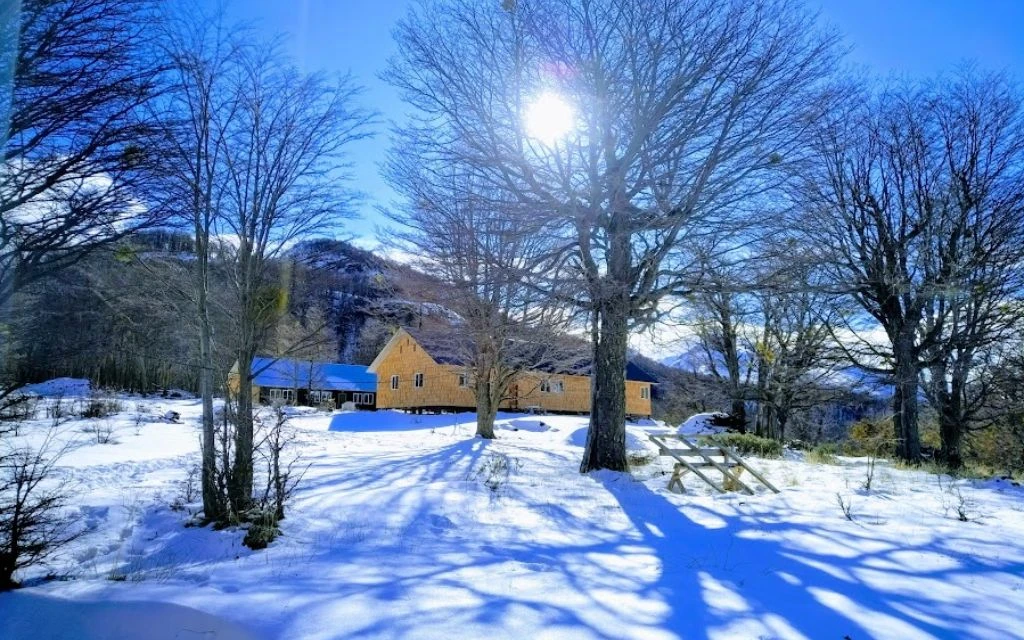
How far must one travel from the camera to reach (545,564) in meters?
4.65

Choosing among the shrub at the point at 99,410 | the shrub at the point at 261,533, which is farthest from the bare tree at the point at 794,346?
the shrub at the point at 99,410

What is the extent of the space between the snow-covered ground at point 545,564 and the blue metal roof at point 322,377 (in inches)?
1300

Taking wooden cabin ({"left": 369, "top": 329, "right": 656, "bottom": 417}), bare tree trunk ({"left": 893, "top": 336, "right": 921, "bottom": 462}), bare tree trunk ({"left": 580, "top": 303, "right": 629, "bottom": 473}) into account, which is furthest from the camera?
wooden cabin ({"left": 369, "top": 329, "right": 656, "bottom": 417})

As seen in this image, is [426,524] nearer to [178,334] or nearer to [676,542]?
[676,542]

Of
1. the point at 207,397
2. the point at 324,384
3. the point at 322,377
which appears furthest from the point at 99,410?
the point at 324,384

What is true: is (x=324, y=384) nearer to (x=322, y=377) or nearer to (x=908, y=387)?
(x=322, y=377)

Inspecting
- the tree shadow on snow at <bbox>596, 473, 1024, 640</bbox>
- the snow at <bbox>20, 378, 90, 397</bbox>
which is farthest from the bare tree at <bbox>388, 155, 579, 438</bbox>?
the snow at <bbox>20, 378, 90, 397</bbox>

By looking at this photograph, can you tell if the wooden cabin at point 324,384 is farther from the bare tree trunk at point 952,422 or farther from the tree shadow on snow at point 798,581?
the tree shadow on snow at point 798,581

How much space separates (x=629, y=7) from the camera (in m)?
8.30

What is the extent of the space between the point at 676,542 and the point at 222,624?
4.22 m

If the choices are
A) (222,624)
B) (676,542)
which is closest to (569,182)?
(676,542)

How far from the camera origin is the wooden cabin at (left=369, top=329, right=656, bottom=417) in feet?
114

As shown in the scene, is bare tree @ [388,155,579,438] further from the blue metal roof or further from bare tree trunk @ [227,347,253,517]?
the blue metal roof

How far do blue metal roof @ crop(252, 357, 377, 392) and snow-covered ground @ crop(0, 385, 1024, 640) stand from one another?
33.0m
